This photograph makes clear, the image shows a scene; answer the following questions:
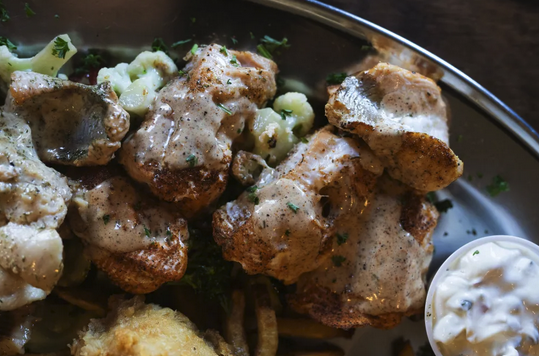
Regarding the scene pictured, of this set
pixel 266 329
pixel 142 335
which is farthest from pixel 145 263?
pixel 266 329

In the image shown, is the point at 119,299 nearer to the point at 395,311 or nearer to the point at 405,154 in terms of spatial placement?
the point at 395,311

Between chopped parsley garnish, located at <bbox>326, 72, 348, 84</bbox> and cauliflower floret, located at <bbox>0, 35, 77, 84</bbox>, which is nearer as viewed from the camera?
cauliflower floret, located at <bbox>0, 35, 77, 84</bbox>

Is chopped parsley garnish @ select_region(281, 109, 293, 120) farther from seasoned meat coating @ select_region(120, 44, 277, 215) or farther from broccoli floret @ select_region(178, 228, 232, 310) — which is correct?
broccoli floret @ select_region(178, 228, 232, 310)

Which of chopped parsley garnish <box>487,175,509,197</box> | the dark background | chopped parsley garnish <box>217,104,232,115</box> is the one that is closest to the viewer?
chopped parsley garnish <box>217,104,232,115</box>

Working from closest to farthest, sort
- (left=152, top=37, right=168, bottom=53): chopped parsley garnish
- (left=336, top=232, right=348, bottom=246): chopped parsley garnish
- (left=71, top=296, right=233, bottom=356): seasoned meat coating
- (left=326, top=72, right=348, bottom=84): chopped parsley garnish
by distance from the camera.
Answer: (left=71, top=296, right=233, bottom=356): seasoned meat coating → (left=336, top=232, right=348, bottom=246): chopped parsley garnish → (left=152, top=37, right=168, bottom=53): chopped parsley garnish → (left=326, top=72, right=348, bottom=84): chopped parsley garnish

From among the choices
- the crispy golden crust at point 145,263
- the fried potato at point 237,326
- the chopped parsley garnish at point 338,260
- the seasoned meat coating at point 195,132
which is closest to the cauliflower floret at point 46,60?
the seasoned meat coating at point 195,132

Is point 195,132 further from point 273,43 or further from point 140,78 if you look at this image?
point 273,43

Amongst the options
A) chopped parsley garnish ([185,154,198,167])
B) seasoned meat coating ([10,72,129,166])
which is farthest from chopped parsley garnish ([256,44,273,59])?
seasoned meat coating ([10,72,129,166])
